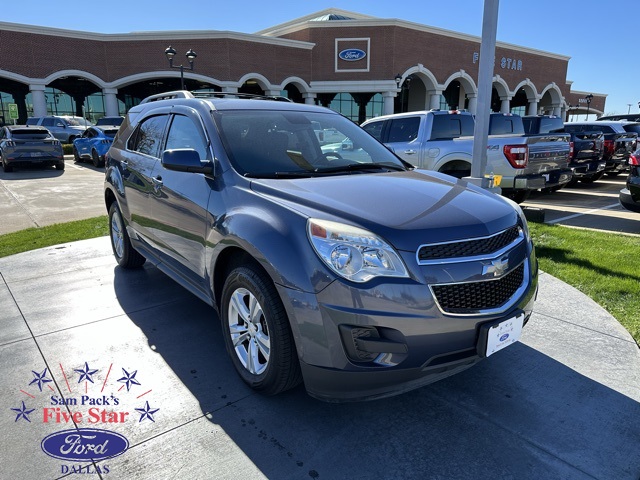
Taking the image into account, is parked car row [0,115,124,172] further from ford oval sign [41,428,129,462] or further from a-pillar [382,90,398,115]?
a-pillar [382,90,398,115]

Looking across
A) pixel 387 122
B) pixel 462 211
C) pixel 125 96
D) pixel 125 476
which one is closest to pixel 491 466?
pixel 462 211

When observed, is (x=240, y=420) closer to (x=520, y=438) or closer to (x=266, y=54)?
(x=520, y=438)

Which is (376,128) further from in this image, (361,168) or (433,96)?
(433,96)

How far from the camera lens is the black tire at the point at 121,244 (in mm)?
5203

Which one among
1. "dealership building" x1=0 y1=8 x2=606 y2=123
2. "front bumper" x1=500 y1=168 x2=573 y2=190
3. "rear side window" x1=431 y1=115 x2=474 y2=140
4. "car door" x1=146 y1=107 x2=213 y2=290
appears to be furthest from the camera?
"dealership building" x1=0 y1=8 x2=606 y2=123

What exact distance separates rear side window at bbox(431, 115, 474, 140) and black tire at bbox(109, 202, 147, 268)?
6.52m

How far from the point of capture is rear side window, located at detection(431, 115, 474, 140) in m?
9.59

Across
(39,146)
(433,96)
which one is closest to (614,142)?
(39,146)

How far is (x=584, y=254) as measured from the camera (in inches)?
233

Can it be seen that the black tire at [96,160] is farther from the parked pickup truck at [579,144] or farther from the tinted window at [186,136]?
the tinted window at [186,136]

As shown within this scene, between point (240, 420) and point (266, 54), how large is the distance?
38.2 m

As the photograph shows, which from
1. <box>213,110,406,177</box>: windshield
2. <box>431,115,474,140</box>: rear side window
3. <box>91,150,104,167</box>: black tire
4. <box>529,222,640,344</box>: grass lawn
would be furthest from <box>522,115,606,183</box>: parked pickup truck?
<box>91,150,104,167</box>: black tire

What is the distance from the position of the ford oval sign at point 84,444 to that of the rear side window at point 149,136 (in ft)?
8.03

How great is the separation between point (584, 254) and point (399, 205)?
4411mm
